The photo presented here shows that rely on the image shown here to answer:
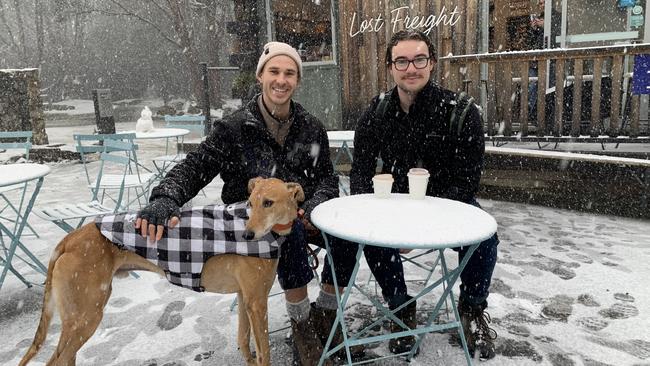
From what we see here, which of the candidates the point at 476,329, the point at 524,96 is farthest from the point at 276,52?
the point at 524,96

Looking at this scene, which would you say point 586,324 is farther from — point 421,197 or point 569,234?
point 569,234

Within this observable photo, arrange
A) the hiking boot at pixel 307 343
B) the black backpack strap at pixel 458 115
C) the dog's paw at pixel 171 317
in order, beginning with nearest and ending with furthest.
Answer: the hiking boot at pixel 307 343
the black backpack strap at pixel 458 115
the dog's paw at pixel 171 317

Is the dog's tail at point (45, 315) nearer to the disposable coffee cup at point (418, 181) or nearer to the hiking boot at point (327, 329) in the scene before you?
the hiking boot at point (327, 329)

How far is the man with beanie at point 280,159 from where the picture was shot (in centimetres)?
236

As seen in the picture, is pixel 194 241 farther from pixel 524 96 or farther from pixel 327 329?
pixel 524 96

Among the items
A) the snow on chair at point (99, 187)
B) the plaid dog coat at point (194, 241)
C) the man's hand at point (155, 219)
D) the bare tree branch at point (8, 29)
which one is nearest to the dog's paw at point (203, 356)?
the plaid dog coat at point (194, 241)

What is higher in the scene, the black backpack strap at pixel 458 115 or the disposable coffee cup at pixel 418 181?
the black backpack strap at pixel 458 115

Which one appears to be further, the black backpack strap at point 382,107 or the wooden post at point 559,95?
the wooden post at point 559,95

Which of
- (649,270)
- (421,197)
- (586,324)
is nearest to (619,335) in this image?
(586,324)

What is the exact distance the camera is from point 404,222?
6.52 ft

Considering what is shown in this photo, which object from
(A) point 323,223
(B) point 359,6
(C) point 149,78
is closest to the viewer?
(A) point 323,223

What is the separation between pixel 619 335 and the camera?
2.66m

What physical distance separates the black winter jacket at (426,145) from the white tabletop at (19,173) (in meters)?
2.25

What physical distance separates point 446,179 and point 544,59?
3440 millimetres
